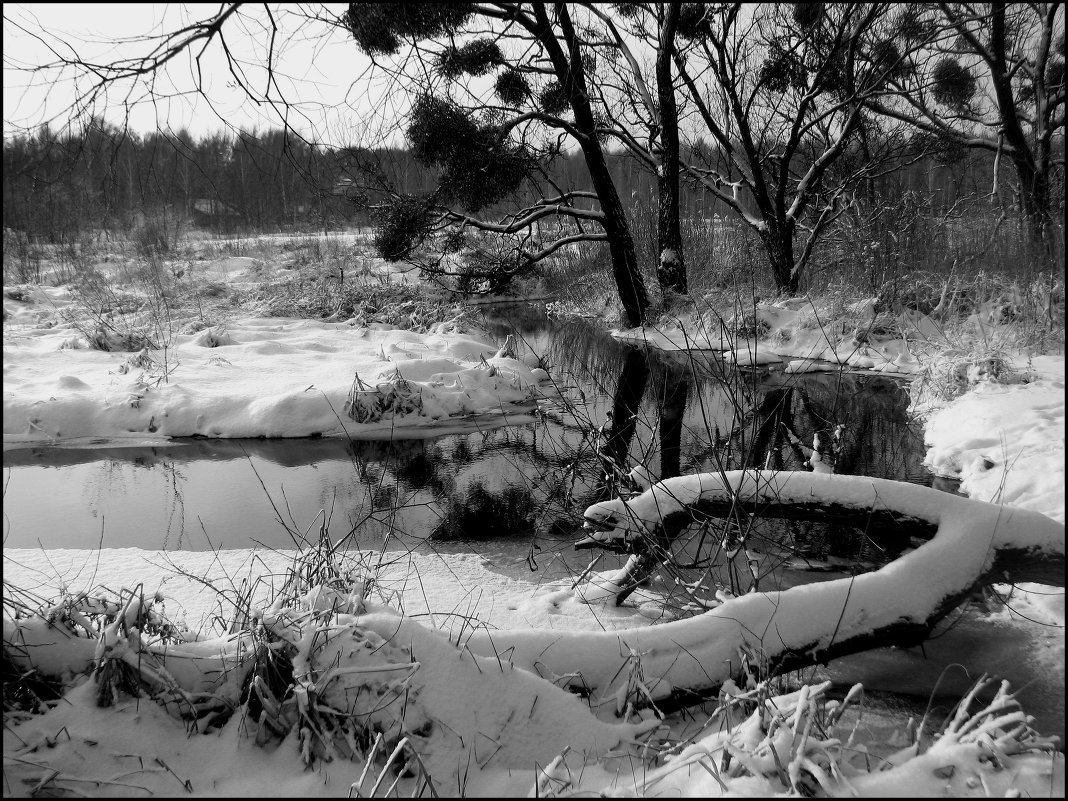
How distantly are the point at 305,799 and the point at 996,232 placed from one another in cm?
703

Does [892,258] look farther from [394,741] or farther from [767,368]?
[394,741]

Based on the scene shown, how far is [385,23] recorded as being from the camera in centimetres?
243

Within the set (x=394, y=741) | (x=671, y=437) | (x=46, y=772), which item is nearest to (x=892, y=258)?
(x=671, y=437)

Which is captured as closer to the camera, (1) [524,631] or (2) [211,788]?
(2) [211,788]

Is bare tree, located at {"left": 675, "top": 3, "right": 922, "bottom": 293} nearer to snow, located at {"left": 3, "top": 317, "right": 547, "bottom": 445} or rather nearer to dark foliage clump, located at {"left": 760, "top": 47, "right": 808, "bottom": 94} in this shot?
dark foliage clump, located at {"left": 760, "top": 47, "right": 808, "bottom": 94}

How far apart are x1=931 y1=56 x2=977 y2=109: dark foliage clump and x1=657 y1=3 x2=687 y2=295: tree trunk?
3136mm

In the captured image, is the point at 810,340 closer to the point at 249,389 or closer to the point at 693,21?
the point at 693,21

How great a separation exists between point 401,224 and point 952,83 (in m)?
7.35

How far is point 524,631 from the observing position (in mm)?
1977

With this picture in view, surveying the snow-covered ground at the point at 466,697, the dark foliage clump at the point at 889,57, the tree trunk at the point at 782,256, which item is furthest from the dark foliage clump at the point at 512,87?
the snow-covered ground at the point at 466,697

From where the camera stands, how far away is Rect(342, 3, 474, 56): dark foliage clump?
213cm

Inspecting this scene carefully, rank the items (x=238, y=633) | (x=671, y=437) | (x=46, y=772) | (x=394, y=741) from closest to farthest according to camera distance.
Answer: (x=46, y=772), (x=394, y=741), (x=238, y=633), (x=671, y=437)

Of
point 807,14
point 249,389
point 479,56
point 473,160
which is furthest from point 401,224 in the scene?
point 807,14

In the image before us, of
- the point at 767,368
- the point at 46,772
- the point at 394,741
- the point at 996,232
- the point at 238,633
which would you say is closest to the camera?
the point at 46,772
